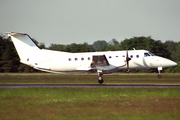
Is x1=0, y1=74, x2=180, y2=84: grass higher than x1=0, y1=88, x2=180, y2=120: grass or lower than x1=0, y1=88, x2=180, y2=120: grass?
higher

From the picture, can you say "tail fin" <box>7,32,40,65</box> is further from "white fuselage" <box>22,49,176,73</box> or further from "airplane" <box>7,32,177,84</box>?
"white fuselage" <box>22,49,176,73</box>

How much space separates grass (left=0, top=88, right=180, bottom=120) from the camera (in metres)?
12.2

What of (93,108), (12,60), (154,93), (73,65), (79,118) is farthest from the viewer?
(12,60)

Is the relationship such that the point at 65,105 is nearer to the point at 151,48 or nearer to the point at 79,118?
the point at 79,118

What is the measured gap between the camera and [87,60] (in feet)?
82.9

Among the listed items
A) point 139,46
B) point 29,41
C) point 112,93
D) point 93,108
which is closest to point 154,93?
point 112,93

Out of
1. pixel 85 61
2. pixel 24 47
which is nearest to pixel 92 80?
pixel 85 61

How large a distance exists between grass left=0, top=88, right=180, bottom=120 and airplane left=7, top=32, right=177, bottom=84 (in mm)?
4728

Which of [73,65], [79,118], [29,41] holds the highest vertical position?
[29,41]

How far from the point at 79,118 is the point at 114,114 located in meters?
1.89

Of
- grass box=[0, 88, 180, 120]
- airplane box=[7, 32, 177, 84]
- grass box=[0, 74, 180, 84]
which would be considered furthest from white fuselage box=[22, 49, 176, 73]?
grass box=[0, 88, 180, 120]

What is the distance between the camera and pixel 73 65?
25.4 metres

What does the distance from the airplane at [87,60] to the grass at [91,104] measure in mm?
4728

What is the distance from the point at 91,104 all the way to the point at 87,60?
10559 mm
